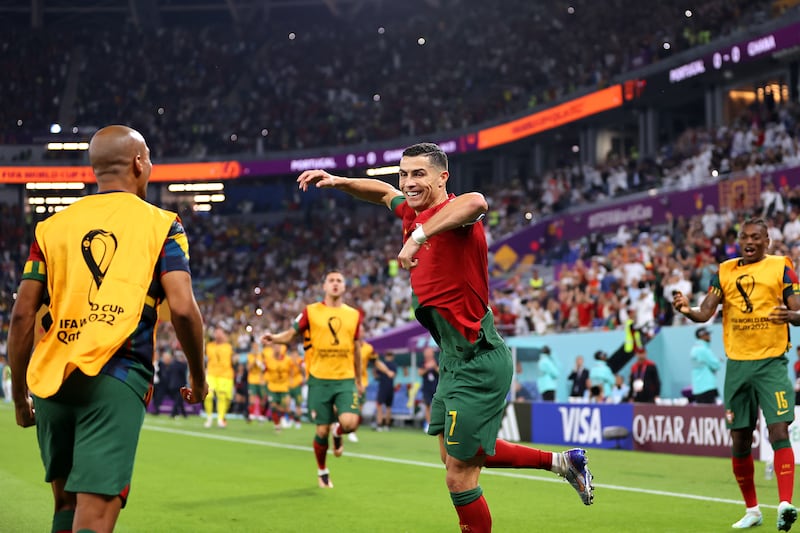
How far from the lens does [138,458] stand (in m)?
16.8

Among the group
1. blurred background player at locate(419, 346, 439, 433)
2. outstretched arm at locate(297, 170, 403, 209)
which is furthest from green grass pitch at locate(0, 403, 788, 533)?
blurred background player at locate(419, 346, 439, 433)

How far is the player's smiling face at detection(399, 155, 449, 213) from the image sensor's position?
20.8 feet

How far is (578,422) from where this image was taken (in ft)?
63.6

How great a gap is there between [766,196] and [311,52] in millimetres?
39962

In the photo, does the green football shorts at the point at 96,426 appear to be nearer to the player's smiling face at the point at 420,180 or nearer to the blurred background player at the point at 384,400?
the player's smiling face at the point at 420,180

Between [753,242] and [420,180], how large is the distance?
3.84 metres

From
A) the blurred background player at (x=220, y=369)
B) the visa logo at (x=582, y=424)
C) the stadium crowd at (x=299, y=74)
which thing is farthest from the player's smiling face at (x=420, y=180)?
the stadium crowd at (x=299, y=74)

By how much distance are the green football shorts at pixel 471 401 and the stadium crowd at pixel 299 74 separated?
38.9 meters

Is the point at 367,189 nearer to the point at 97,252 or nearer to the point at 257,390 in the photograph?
the point at 97,252

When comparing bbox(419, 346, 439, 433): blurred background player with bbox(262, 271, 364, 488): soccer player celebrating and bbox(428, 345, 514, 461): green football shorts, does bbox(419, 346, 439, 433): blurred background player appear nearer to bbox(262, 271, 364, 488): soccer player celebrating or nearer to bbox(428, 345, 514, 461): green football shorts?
bbox(262, 271, 364, 488): soccer player celebrating

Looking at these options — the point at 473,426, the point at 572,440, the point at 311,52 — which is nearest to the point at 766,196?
the point at 572,440

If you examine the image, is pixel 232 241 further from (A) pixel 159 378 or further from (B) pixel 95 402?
(B) pixel 95 402

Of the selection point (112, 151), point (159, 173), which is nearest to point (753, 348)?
point (112, 151)

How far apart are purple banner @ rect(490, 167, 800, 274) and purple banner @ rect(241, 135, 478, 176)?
33.8 ft
